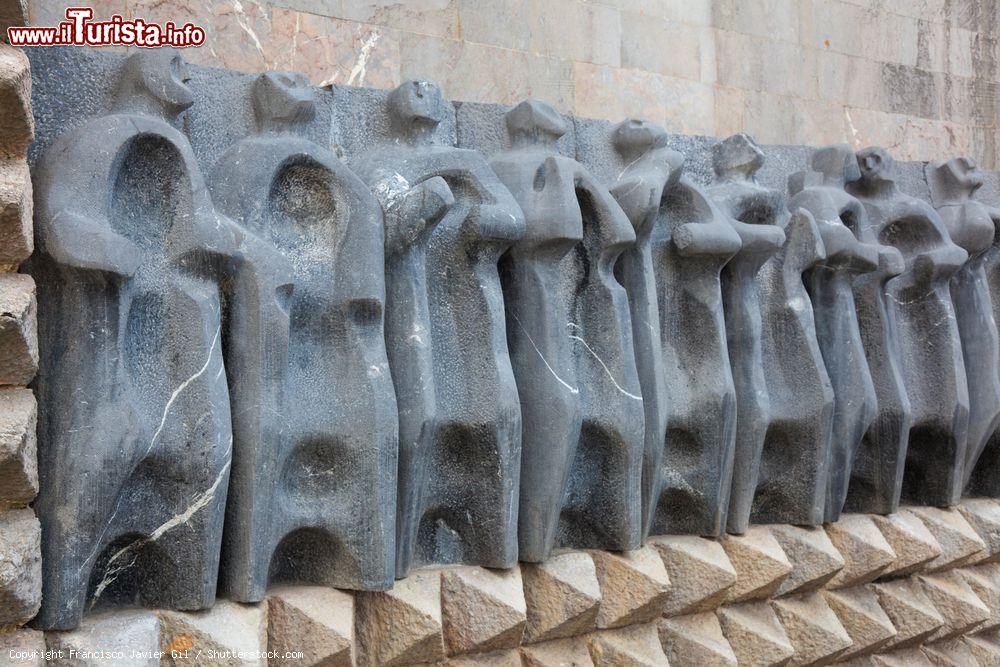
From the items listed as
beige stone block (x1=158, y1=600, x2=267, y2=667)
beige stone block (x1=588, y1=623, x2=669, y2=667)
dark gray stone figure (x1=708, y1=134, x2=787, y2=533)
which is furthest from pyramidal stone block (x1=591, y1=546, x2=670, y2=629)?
beige stone block (x1=158, y1=600, x2=267, y2=667)

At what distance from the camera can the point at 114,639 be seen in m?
2.49

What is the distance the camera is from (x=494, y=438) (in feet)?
10.2

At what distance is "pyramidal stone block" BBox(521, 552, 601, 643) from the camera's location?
3.30 metres

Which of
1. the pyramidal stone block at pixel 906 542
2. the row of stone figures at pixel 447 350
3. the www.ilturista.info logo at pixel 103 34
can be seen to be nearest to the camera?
the row of stone figures at pixel 447 350

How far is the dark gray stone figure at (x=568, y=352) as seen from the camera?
3.27 meters

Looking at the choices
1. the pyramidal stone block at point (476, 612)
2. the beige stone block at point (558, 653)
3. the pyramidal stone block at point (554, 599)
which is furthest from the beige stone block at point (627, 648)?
the pyramidal stone block at point (476, 612)

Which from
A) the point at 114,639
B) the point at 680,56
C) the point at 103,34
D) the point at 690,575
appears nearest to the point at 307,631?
the point at 114,639

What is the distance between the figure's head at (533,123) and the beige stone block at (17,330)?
1.58m

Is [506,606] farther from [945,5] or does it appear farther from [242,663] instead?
[945,5]

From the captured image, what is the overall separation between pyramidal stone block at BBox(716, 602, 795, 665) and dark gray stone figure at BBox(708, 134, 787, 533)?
27 cm

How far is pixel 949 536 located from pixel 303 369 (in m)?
2.66

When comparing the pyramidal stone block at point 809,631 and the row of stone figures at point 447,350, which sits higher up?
the row of stone figures at point 447,350

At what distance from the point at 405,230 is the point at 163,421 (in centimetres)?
79

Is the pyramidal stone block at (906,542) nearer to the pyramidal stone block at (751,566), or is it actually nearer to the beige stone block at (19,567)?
the pyramidal stone block at (751,566)
